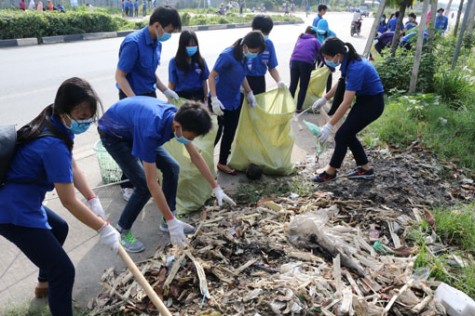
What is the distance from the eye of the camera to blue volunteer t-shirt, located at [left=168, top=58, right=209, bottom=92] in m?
4.36

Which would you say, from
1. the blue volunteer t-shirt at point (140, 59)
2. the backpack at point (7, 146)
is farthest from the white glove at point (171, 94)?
the backpack at point (7, 146)

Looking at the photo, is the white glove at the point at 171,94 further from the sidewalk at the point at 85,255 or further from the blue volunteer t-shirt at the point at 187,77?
the sidewalk at the point at 85,255

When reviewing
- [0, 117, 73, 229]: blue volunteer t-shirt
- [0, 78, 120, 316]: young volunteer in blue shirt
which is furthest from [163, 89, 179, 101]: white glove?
[0, 117, 73, 229]: blue volunteer t-shirt

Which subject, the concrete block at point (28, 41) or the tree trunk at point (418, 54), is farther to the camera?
the concrete block at point (28, 41)

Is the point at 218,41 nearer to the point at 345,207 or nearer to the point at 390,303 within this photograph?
the point at 345,207

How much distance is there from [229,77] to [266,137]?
2.63 feet

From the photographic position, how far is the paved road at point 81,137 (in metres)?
3.01

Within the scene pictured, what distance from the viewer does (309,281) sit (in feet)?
8.87

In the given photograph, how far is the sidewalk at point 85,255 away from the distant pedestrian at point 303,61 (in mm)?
2880

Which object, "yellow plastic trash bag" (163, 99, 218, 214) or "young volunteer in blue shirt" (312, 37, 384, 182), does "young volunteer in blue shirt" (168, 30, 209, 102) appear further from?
"young volunteer in blue shirt" (312, 37, 384, 182)

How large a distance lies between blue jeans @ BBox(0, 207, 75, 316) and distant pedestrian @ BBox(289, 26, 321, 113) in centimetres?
526

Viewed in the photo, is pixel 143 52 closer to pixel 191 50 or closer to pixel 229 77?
pixel 191 50

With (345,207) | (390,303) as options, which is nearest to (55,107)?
(390,303)

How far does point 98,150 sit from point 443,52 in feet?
31.6
